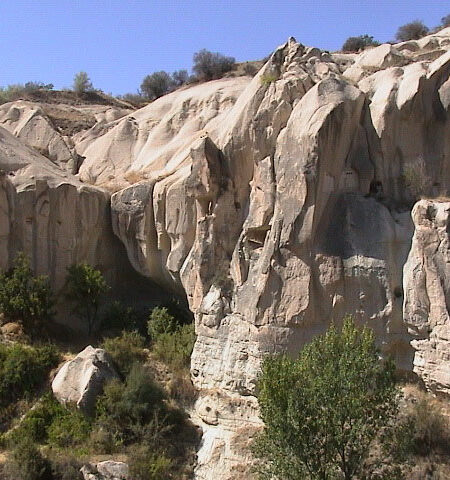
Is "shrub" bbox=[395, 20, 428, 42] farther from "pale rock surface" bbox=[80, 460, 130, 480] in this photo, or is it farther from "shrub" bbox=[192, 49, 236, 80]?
"pale rock surface" bbox=[80, 460, 130, 480]

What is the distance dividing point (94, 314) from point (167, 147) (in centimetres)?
677

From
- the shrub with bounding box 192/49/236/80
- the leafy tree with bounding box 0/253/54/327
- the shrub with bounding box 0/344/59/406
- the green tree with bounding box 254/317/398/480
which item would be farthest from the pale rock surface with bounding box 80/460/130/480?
the shrub with bounding box 192/49/236/80

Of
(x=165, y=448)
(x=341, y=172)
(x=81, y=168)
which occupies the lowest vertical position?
(x=165, y=448)

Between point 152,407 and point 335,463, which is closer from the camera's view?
point 335,463

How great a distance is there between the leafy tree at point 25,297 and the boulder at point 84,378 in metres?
2.66

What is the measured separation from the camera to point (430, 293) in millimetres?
15414

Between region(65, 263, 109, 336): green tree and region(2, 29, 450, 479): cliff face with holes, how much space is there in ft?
10.6

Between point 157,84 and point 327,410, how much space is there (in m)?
32.1

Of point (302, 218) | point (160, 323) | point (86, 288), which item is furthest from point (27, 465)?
point (302, 218)

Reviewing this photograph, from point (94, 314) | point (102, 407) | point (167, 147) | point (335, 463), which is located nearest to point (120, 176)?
point (167, 147)

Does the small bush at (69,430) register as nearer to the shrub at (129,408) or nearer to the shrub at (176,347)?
the shrub at (129,408)

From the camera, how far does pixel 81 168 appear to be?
2697 cm

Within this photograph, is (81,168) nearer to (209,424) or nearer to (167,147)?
(167,147)

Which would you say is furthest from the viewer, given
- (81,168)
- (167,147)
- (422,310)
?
(81,168)
